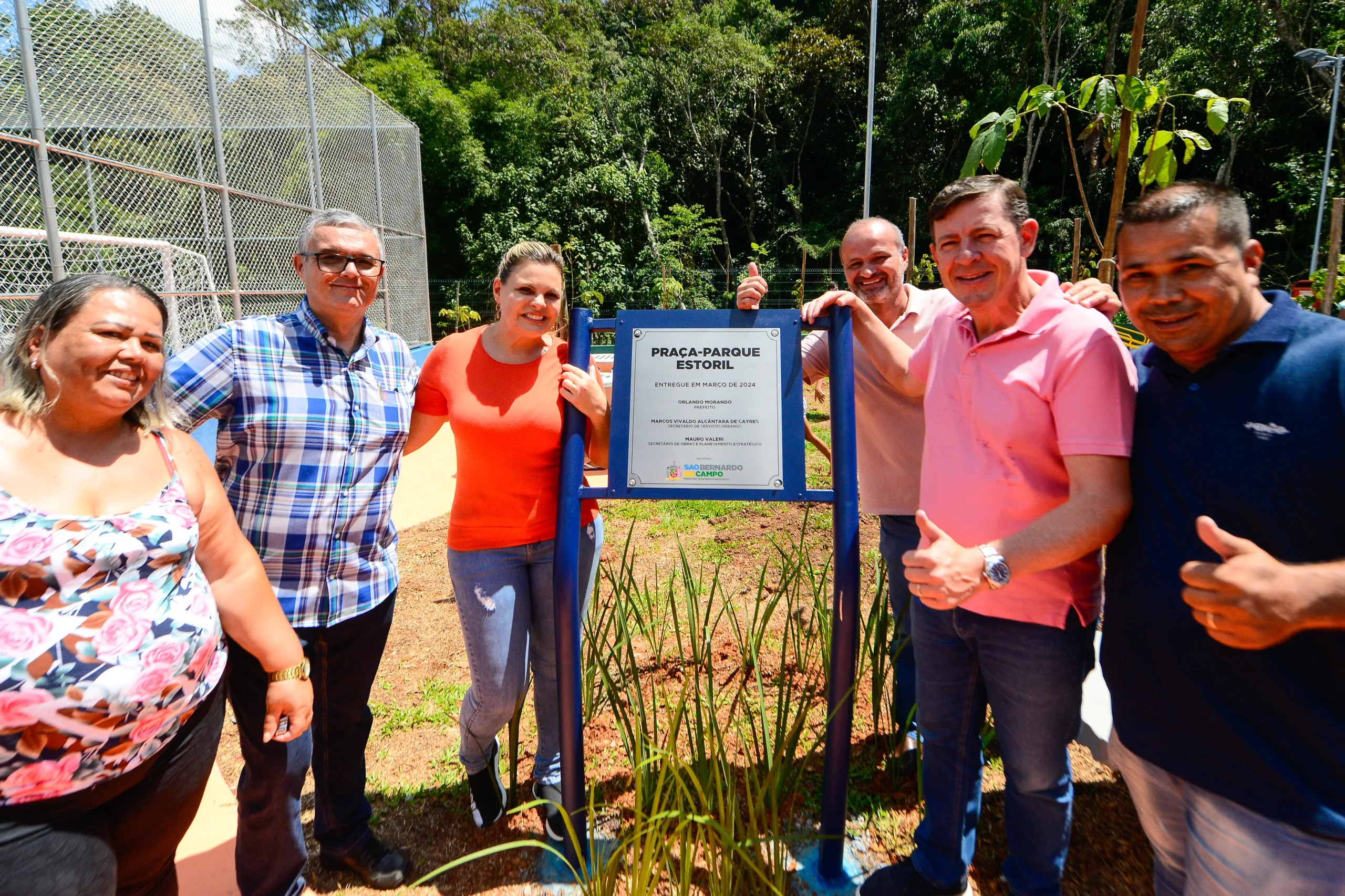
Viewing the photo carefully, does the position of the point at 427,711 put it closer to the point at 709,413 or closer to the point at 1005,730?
the point at 709,413

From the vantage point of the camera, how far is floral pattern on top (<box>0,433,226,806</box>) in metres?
1.25

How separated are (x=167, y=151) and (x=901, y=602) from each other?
22.5 feet

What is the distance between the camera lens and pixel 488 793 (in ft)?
7.87

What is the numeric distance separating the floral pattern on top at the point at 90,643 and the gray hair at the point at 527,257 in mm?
1099

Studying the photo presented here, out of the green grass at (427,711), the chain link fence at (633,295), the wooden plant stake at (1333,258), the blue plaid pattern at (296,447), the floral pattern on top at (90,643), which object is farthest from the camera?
the chain link fence at (633,295)

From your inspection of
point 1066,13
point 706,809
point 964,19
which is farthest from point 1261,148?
point 706,809

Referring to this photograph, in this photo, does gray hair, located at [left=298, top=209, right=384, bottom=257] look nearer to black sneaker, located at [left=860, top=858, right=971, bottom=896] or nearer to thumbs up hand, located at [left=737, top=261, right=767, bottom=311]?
thumbs up hand, located at [left=737, top=261, right=767, bottom=311]

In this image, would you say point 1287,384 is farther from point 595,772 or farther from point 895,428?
point 595,772

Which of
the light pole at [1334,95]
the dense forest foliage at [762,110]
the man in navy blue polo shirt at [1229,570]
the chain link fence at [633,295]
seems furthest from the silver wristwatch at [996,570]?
the dense forest foliage at [762,110]

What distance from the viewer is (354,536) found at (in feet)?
6.52

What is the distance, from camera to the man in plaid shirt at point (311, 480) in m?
1.89

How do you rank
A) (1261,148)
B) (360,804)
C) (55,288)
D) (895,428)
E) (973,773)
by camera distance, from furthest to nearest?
1. (1261,148)
2. (895,428)
3. (360,804)
4. (973,773)
5. (55,288)

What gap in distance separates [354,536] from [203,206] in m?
5.56

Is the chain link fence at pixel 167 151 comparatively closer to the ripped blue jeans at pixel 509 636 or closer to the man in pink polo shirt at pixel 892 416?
the ripped blue jeans at pixel 509 636
